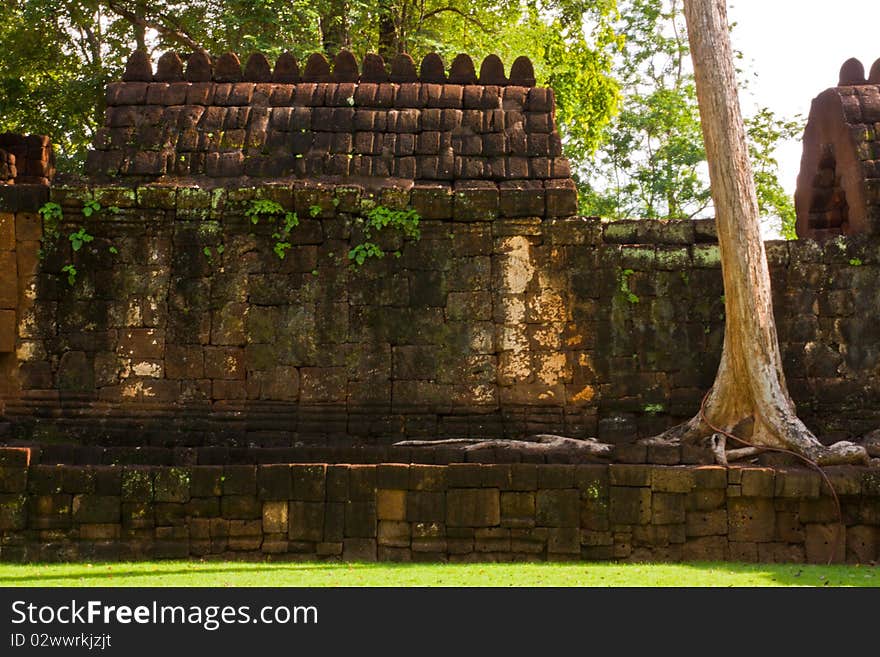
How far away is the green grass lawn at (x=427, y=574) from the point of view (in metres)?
7.01

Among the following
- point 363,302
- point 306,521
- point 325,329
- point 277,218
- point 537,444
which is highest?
point 277,218

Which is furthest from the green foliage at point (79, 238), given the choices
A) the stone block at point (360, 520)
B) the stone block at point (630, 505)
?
the stone block at point (630, 505)

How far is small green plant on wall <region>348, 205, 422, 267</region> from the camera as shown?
9578 millimetres

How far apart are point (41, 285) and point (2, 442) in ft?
4.48

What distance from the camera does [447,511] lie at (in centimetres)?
825

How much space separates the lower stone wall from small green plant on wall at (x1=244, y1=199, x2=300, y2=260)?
218 cm

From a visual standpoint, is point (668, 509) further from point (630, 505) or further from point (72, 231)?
point (72, 231)

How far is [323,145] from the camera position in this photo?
9992 millimetres

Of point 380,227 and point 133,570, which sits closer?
point 133,570

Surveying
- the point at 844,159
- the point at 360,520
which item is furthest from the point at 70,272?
the point at 844,159

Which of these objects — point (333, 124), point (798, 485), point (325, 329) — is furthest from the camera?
point (333, 124)

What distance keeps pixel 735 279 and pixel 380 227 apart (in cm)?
297

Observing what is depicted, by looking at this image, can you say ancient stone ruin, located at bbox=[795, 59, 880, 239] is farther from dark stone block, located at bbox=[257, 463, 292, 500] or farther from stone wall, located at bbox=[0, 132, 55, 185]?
stone wall, located at bbox=[0, 132, 55, 185]

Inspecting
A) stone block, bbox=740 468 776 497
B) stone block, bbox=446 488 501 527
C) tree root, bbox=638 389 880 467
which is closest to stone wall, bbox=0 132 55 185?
stone block, bbox=446 488 501 527
